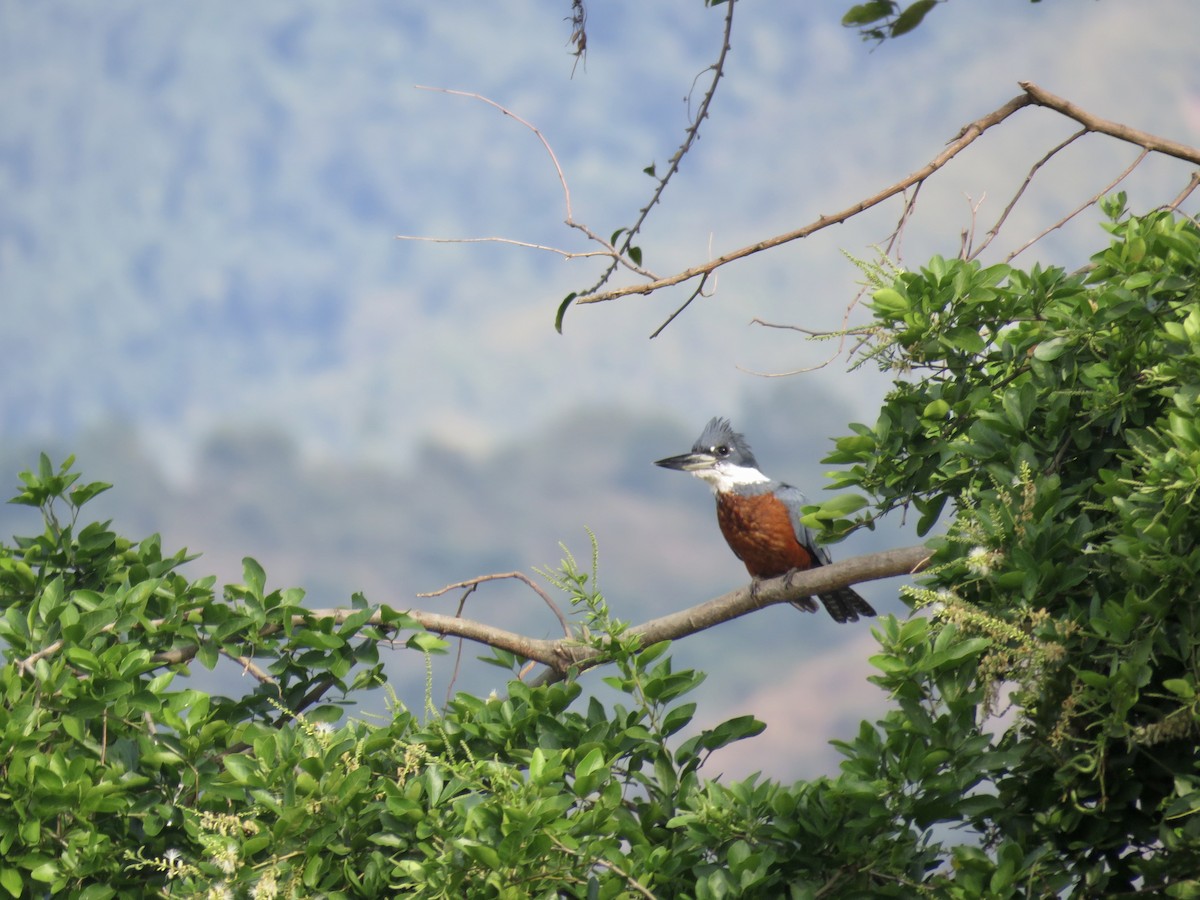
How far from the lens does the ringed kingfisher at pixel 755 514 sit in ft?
22.0

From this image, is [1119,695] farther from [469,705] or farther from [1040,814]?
[469,705]

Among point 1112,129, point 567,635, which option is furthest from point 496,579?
point 1112,129

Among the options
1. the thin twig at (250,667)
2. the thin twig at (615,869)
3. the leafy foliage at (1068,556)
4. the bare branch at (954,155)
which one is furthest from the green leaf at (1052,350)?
the thin twig at (250,667)

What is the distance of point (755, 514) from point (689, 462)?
0.52 meters

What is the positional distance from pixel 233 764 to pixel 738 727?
148 cm

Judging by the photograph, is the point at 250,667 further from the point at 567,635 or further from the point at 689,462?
the point at 689,462

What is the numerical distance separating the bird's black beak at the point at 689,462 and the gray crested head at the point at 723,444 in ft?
0.28

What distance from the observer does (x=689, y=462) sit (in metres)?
7.03

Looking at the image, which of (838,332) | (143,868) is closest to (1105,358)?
(838,332)

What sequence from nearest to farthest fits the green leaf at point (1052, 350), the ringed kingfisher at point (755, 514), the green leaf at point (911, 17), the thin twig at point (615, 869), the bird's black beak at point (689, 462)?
the green leaf at point (911, 17) < the thin twig at point (615, 869) < the green leaf at point (1052, 350) < the ringed kingfisher at point (755, 514) < the bird's black beak at point (689, 462)

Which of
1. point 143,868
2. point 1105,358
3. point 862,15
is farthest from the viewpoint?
point 143,868

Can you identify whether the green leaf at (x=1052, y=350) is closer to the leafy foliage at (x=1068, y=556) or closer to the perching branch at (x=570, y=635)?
the leafy foliage at (x=1068, y=556)

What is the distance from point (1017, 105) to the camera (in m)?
4.51

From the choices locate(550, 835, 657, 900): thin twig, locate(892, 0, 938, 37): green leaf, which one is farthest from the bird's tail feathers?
locate(892, 0, 938, 37): green leaf
